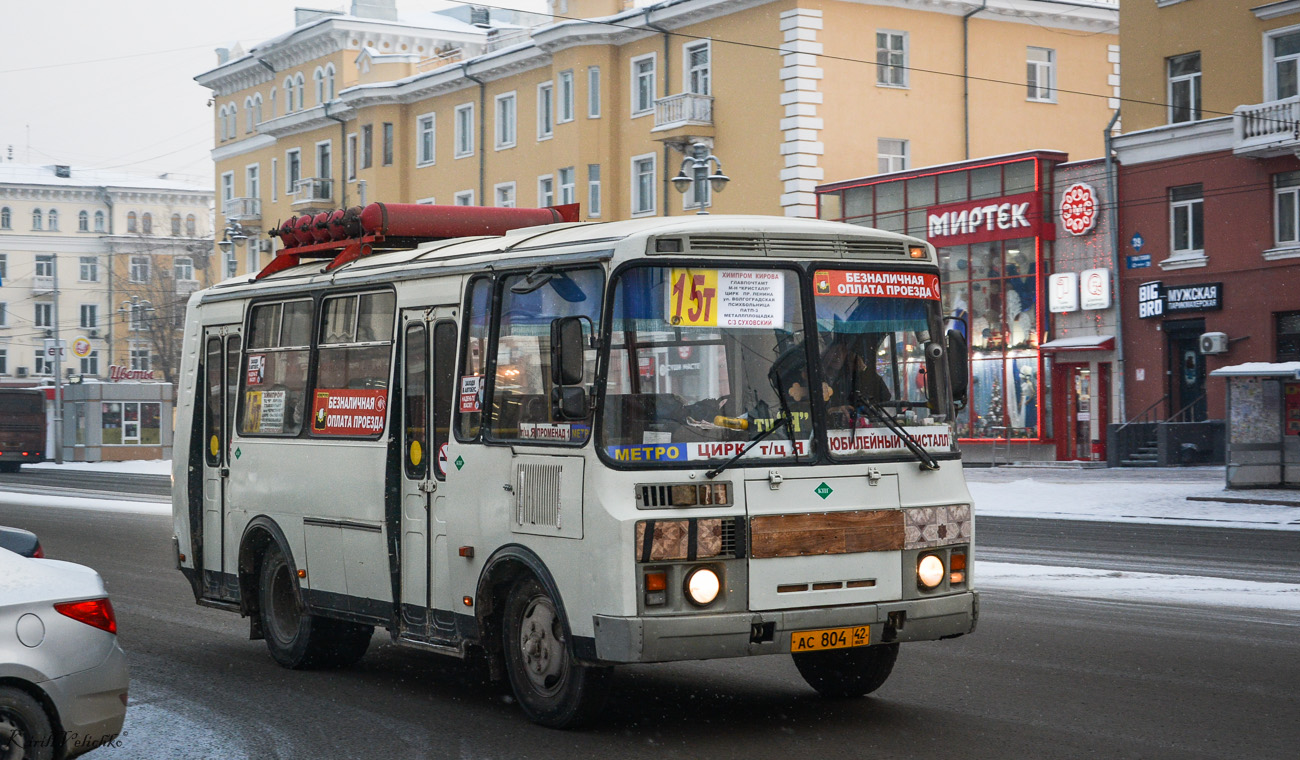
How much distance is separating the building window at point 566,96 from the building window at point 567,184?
1.58 m

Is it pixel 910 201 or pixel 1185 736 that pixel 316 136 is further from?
pixel 1185 736

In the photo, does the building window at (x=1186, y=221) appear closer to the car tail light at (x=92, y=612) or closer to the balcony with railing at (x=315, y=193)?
the car tail light at (x=92, y=612)

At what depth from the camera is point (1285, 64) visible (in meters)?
35.5

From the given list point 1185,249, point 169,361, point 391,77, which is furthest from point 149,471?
point 169,361

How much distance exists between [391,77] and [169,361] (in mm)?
35042

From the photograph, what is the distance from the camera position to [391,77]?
207 ft

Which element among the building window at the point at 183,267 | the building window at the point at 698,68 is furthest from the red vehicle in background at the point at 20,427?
the building window at the point at 183,267

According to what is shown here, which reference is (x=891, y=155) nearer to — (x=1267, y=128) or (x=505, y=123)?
(x=1267, y=128)

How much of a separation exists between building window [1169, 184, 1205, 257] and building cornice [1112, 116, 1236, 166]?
84 cm

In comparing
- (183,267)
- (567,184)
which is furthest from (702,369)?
(183,267)

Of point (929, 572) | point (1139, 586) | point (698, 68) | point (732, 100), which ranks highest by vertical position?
point (698, 68)

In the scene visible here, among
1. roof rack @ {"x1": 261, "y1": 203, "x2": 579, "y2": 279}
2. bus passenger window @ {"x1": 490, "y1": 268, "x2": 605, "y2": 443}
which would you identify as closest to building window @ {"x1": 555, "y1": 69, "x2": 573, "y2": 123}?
roof rack @ {"x1": 261, "y1": 203, "x2": 579, "y2": 279}

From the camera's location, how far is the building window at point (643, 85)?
4912 centimetres

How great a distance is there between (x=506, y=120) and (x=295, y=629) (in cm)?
4569
